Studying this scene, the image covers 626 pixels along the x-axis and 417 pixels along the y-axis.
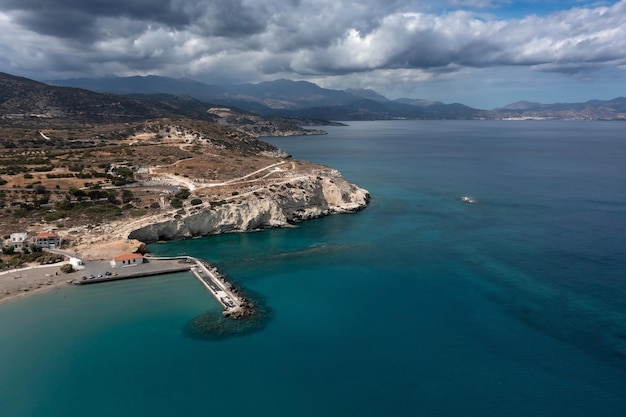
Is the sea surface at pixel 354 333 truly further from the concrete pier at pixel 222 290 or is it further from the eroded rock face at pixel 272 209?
the eroded rock face at pixel 272 209

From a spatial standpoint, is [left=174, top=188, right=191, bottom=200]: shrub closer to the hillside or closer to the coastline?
the hillside

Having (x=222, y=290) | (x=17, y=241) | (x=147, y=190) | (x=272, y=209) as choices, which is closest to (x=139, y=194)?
(x=147, y=190)

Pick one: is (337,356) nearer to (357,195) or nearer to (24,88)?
(357,195)

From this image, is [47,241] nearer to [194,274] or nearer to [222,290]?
[194,274]

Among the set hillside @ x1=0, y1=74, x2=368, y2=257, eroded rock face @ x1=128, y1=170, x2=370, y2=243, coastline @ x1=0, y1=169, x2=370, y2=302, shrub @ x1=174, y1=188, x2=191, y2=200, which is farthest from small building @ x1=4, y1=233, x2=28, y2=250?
shrub @ x1=174, y1=188, x2=191, y2=200

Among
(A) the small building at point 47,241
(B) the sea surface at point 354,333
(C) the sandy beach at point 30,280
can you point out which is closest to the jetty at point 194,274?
(B) the sea surface at point 354,333

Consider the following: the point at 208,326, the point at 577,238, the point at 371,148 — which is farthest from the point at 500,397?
the point at 371,148
